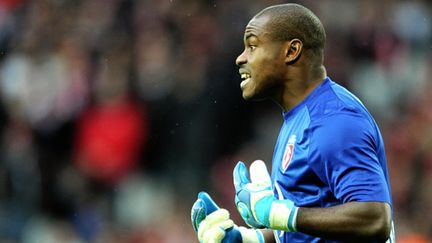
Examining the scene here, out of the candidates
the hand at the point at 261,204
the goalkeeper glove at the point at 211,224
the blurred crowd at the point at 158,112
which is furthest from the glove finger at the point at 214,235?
the blurred crowd at the point at 158,112

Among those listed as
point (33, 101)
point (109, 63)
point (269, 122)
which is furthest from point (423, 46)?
point (33, 101)

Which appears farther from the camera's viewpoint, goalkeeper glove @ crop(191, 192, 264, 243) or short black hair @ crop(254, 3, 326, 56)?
goalkeeper glove @ crop(191, 192, 264, 243)

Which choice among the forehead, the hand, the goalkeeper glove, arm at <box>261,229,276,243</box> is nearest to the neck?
the forehead

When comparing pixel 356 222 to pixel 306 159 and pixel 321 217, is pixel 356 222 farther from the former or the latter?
pixel 306 159

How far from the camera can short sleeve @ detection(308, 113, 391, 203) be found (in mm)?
3877

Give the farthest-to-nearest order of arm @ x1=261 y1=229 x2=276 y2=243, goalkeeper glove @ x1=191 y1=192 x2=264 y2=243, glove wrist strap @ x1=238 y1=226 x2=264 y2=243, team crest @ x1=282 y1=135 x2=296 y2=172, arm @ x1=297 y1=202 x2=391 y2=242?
1. arm @ x1=261 y1=229 x2=276 y2=243
2. glove wrist strap @ x1=238 y1=226 x2=264 y2=243
3. goalkeeper glove @ x1=191 y1=192 x2=264 y2=243
4. team crest @ x1=282 y1=135 x2=296 y2=172
5. arm @ x1=297 y1=202 x2=391 y2=242

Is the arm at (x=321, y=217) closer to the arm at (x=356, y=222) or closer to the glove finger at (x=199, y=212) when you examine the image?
the arm at (x=356, y=222)

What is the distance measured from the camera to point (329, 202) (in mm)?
4105

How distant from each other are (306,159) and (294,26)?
612mm

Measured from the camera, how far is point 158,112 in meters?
9.31

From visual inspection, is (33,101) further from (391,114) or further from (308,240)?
(308,240)

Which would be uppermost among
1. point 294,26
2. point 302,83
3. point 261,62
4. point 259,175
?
point 294,26

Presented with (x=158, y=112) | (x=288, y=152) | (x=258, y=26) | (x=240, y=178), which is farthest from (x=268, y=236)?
(x=158, y=112)

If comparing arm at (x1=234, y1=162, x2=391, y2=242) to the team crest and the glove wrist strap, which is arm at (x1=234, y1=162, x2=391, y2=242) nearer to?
the team crest
